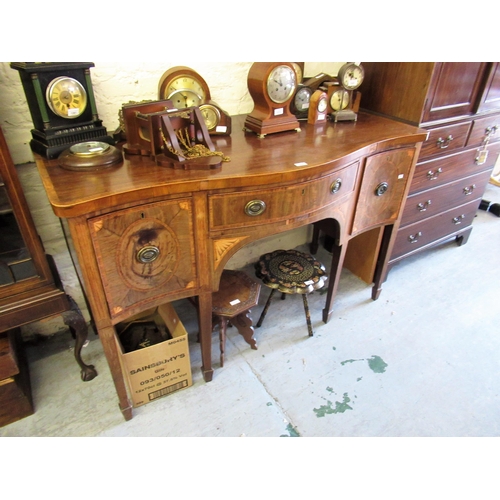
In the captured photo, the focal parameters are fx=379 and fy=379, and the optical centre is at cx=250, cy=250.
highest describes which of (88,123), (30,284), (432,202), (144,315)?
(88,123)

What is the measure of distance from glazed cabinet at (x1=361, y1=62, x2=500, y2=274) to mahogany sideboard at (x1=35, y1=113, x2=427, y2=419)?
0.26 m

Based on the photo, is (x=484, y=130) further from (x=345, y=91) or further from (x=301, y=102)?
(x=301, y=102)

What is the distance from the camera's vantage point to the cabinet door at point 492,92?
199 centimetres

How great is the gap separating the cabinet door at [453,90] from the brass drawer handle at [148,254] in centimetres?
147

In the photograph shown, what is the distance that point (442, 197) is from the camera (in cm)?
231

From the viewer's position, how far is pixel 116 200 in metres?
1.08

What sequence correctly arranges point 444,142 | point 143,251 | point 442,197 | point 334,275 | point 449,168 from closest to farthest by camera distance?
point 143,251, point 334,275, point 444,142, point 449,168, point 442,197

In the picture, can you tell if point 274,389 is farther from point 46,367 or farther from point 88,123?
point 88,123

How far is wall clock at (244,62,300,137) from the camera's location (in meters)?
1.56

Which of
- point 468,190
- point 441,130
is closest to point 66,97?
point 441,130

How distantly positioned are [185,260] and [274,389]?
0.78 m

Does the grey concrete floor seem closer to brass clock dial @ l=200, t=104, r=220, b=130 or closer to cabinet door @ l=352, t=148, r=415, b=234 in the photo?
cabinet door @ l=352, t=148, r=415, b=234

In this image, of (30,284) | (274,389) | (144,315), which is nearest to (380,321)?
(274,389)

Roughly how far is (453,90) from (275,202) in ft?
4.13
